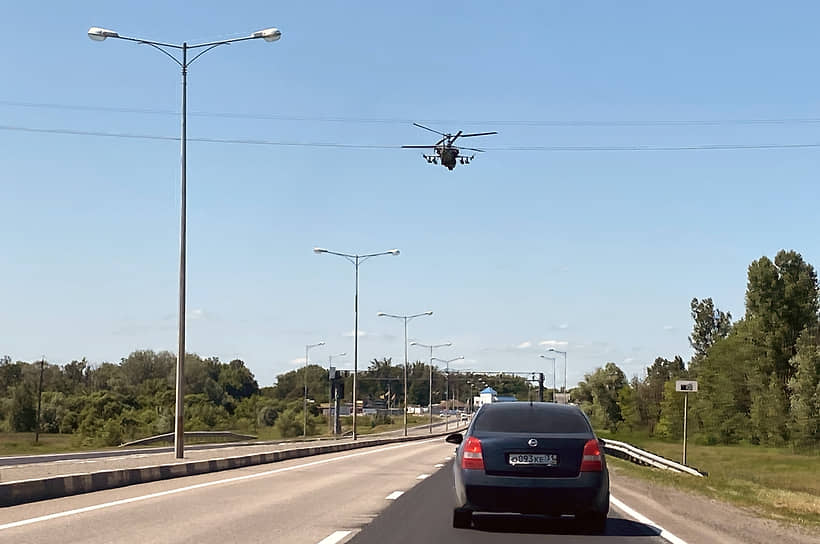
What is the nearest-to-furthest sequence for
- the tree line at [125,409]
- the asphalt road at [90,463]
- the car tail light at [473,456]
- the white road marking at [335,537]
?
the white road marking at [335,537]
the car tail light at [473,456]
the asphalt road at [90,463]
the tree line at [125,409]

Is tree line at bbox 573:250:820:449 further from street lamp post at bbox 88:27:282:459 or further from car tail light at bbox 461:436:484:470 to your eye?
car tail light at bbox 461:436:484:470

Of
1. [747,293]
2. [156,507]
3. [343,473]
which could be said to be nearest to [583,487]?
[156,507]

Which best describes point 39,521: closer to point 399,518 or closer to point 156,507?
point 156,507

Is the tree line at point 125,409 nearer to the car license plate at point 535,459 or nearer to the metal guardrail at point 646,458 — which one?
the metal guardrail at point 646,458

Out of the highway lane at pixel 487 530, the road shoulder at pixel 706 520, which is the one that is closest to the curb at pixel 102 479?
the highway lane at pixel 487 530

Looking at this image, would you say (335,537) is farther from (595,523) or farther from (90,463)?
(90,463)

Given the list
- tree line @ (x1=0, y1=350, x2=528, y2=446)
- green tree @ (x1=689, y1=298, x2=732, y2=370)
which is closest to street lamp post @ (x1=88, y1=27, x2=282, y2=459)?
tree line @ (x1=0, y1=350, x2=528, y2=446)
